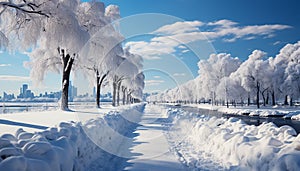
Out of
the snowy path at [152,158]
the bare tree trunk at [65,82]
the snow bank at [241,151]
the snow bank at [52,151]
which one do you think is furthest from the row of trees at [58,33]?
the snow bank at [241,151]

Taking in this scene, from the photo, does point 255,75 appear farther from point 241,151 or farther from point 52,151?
point 52,151

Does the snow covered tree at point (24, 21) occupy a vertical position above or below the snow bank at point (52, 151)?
above

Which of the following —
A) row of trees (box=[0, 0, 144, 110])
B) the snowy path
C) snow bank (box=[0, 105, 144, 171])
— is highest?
row of trees (box=[0, 0, 144, 110])

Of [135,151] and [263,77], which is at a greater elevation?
[263,77]

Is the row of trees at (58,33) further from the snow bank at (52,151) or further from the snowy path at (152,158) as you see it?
the snowy path at (152,158)

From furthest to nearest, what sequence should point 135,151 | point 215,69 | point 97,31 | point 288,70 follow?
point 215,69
point 288,70
point 97,31
point 135,151

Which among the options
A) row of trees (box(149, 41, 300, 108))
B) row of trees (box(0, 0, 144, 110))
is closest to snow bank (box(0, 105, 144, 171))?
row of trees (box(0, 0, 144, 110))

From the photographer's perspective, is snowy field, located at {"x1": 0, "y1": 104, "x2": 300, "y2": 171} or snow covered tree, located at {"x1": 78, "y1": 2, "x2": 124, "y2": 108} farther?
snow covered tree, located at {"x1": 78, "y1": 2, "x2": 124, "y2": 108}

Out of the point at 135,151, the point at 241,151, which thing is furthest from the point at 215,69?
the point at 241,151

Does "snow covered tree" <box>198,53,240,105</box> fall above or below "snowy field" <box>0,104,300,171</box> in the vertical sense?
above

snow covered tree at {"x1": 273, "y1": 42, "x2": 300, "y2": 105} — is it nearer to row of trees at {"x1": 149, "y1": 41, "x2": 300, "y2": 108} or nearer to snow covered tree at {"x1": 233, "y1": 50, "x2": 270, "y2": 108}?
row of trees at {"x1": 149, "y1": 41, "x2": 300, "y2": 108}

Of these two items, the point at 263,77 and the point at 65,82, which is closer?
the point at 65,82

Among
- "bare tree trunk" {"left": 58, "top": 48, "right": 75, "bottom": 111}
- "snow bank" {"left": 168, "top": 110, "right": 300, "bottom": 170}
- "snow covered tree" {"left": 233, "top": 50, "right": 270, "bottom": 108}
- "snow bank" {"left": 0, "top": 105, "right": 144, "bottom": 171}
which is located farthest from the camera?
"snow covered tree" {"left": 233, "top": 50, "right": 270, "bottom": 108}

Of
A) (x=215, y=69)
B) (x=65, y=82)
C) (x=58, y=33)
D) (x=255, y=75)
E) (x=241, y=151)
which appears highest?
(x=215, y=69)
